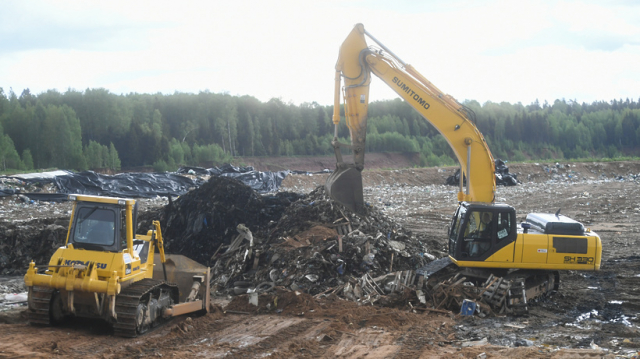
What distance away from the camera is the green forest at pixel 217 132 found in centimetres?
4166

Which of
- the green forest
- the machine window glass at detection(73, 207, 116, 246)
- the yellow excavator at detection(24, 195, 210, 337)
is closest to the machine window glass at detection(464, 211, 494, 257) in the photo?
the yellow excavator at detection(24, 195, 210, 337)

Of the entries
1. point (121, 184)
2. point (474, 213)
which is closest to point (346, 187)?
point (474, 213)

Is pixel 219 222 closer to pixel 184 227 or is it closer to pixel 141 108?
pixel 184 227

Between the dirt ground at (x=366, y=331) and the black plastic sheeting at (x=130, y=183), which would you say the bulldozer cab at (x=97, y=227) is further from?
the black plastic sheeting at (x=130, y=183)

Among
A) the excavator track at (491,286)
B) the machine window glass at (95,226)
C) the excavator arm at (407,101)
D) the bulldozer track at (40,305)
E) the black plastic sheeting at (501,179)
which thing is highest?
the excavator arm at (407,101)

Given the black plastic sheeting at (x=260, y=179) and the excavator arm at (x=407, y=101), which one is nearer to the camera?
the excavator arm at (x=407, y=101)

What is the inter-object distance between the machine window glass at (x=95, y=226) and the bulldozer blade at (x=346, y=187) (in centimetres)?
536

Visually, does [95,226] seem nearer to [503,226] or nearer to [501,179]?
[503,226]

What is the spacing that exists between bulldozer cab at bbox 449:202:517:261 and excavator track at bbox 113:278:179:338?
4.89 meters

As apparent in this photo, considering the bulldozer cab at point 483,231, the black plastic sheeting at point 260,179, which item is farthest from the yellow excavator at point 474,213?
the black plastic sheeting at point 260,179

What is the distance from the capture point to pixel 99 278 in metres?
6.64

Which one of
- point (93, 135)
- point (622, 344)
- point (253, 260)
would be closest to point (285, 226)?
point (253, 260)

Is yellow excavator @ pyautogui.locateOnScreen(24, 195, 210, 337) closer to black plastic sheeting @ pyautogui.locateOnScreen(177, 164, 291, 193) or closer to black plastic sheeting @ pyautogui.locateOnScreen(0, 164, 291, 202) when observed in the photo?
black plastic sheeting @ pyautogui.locateOnScreen(0, 164, 291, 202)

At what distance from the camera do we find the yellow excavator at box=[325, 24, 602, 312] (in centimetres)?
900
